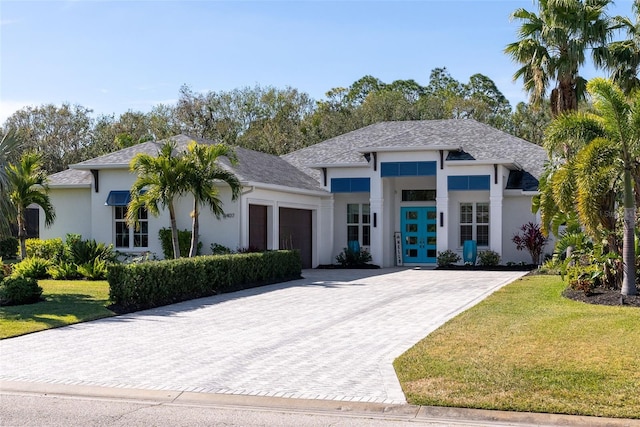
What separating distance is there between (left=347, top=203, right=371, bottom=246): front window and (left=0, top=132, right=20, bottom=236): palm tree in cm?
1627

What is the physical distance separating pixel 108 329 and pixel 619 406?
869cm

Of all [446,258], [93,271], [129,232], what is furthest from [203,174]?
[446,258]

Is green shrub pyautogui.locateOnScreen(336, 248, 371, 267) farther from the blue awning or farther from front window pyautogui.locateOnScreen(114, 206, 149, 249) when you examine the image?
the blue awning

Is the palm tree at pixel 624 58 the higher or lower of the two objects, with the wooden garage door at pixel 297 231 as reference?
higher

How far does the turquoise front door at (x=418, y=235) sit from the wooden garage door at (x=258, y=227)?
6903 mm

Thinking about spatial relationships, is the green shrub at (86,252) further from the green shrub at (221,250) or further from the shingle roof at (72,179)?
the shingle roof at (72,179)

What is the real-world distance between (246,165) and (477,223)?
9424 mm

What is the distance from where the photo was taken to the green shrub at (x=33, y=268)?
20688 mm

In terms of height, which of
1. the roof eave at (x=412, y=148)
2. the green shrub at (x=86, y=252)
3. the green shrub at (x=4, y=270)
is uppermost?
the roof eave at (x=412, y=148)

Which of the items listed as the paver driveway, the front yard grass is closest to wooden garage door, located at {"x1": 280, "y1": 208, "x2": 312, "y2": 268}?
the paver driveway

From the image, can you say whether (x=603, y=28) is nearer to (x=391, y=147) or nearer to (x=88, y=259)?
(x=391, y=147)

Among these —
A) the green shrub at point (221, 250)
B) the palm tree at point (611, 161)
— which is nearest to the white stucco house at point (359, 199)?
the green shrub at point (221, 250)

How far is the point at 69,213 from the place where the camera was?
2725 cm

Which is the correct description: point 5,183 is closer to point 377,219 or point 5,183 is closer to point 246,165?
point 246,165
